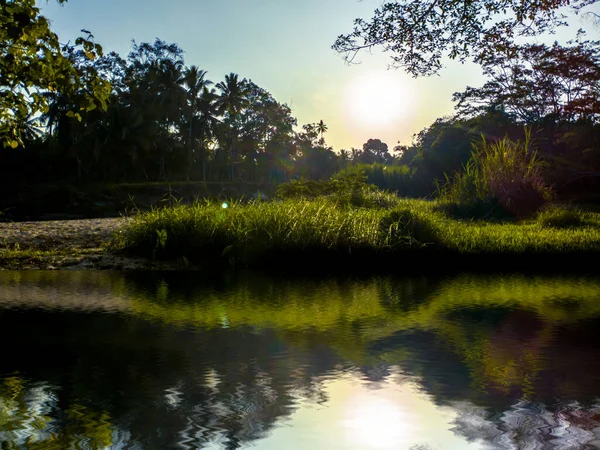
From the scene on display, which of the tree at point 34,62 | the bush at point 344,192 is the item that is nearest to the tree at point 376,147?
the bush at point 344,192

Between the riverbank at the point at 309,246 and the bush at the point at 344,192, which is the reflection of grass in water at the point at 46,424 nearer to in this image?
the riverbank at the point at 309,246

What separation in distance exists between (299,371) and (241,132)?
6757cm

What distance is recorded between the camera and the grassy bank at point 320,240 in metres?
10.6

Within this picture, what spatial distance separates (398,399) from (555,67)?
26.5m

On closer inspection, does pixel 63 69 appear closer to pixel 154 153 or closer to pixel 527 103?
pixel 527 103

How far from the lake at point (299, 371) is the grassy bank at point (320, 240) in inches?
129

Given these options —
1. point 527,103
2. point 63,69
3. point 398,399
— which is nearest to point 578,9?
point 63,69

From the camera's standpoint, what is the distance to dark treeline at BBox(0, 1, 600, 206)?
99.3 feet

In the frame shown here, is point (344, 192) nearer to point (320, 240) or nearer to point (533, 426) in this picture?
point (320, 240)

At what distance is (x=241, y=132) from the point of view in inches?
2749

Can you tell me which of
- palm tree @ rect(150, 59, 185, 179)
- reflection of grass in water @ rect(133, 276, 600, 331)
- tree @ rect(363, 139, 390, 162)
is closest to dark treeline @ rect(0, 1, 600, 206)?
palm tree @ rect(150, 59, 185, 179)

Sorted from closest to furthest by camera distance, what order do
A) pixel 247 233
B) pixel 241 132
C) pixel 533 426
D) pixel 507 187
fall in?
pixel 533 426 < pixel 247 233 < pixel 507 187 < pixel 241 132

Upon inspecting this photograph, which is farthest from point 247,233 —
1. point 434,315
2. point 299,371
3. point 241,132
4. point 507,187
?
point 241,132

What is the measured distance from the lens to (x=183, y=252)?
11.4 metres
